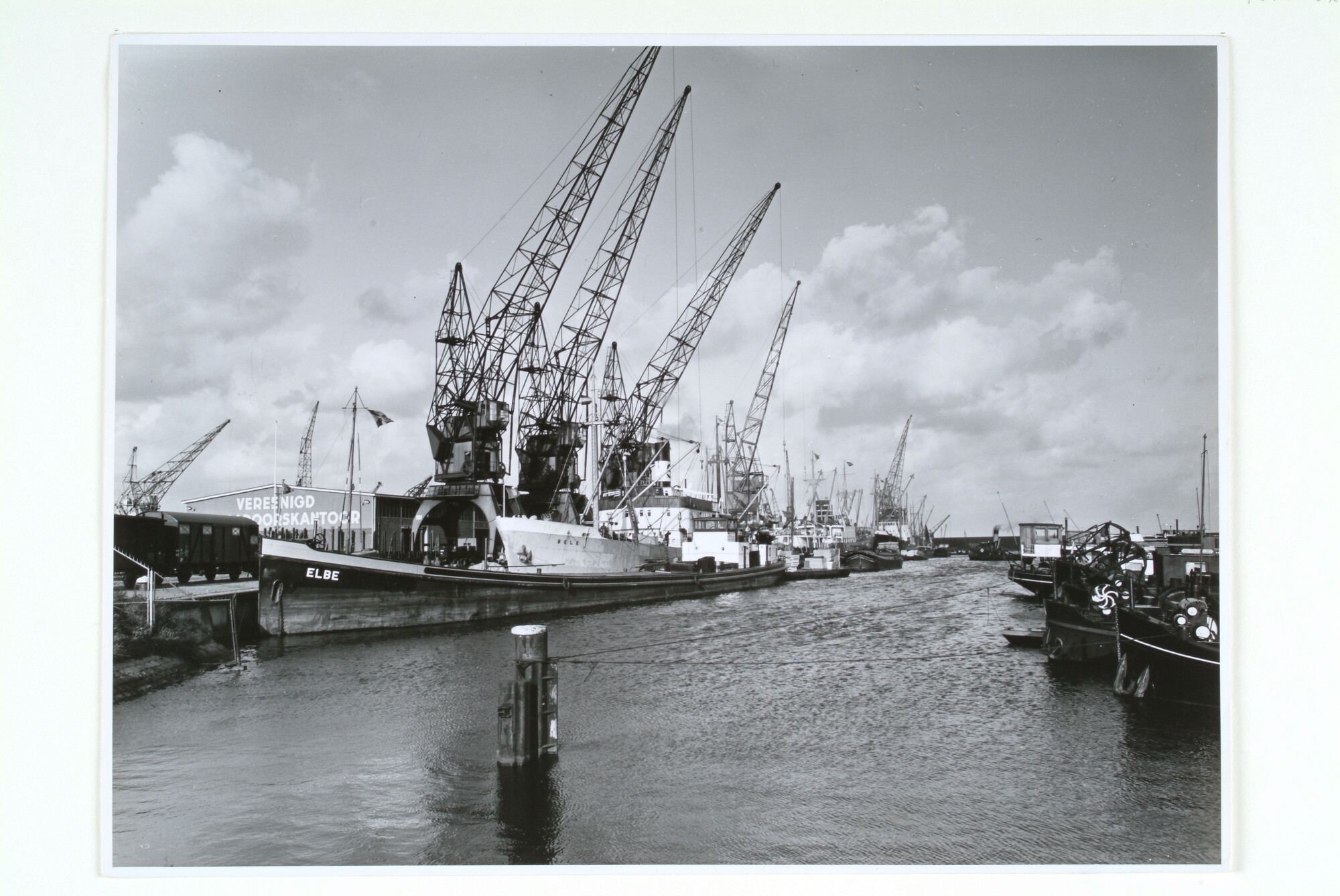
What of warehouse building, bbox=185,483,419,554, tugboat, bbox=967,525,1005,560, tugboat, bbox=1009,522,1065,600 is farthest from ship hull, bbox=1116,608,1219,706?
tugboat, bbox=967,525,1005,560

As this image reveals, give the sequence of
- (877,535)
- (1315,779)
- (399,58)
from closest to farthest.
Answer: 1. (1315,779)
2. (399,58)
3. (877,535)

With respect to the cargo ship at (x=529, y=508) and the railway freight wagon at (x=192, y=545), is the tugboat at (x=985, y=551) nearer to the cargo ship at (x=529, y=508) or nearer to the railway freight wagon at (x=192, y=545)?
the cargo ship at (x=529, y=508)

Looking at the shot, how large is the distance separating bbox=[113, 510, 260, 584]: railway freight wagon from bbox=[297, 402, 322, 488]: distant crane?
210cm

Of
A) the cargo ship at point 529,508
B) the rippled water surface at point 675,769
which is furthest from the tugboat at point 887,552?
the rippled water surface at point 675,769

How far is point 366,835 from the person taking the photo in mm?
5055

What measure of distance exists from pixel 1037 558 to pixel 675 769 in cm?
1735

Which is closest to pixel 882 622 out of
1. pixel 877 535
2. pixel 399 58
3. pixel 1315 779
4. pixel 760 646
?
pixel 760 646

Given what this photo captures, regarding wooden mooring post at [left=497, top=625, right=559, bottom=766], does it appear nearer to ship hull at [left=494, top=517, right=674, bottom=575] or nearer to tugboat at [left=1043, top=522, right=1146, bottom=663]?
tugboat at [left=1043, top=522, right=1146, bottom=663]

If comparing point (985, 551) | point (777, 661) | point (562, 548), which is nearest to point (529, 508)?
point (562, 548)

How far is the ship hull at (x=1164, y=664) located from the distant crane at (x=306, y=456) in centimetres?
909

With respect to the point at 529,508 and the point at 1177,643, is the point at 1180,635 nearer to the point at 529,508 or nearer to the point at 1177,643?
the point at 1177,643
